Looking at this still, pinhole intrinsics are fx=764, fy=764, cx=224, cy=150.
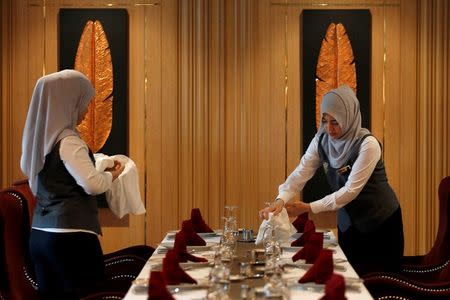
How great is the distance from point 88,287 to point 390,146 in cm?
347

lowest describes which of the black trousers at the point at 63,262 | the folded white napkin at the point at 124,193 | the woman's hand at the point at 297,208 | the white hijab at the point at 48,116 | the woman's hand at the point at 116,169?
the black trousers at the point at 63,262

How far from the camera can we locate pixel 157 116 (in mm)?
6312

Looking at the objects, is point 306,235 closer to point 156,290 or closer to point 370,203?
point 370,203

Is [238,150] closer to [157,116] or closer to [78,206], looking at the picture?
[157,116]

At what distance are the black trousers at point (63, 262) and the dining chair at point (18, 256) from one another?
0.27 feet

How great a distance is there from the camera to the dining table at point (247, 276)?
282 cm

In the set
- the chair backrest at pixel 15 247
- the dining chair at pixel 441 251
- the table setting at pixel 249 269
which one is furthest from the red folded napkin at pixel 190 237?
the dining chair at pixel 441 251

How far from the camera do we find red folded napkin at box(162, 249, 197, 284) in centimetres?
293

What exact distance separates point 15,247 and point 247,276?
121 centimetres

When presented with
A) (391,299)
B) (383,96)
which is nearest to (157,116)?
(383,96)

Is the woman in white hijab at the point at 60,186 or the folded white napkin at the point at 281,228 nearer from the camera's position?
the woman in white hijab at the point at 60,186

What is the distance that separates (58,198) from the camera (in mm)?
3600

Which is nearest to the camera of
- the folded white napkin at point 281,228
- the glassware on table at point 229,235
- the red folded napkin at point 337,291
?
the red folded napkin at point 337,291

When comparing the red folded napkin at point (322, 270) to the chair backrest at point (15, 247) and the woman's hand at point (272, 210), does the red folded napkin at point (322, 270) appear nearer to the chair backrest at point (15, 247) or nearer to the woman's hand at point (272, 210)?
the woman's hand at point (272, 210)
